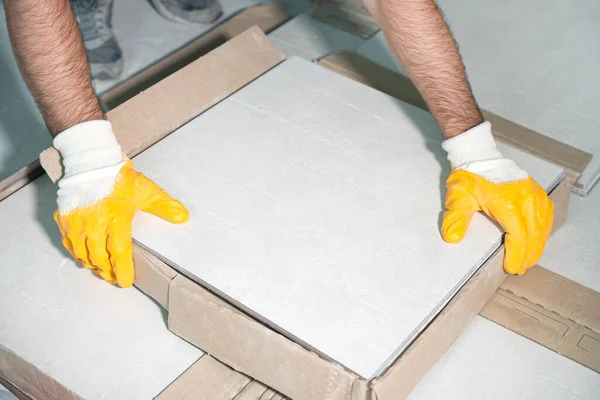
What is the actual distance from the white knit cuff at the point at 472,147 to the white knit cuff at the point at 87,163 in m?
0.76

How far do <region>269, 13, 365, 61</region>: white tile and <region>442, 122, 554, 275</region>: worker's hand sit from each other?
1047 millimetres

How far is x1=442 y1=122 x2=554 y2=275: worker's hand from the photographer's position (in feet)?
5.88

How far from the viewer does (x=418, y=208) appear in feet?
6.16

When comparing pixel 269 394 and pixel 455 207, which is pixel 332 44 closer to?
pixel 455 207

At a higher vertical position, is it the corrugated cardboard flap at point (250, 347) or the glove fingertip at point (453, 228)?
the glove fingertip at point (453, 228)

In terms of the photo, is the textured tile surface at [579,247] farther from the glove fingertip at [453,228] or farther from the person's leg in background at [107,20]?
the person's leg in background at [107,20]

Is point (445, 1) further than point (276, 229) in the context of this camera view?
Yes

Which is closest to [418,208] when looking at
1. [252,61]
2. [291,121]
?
[291,121]

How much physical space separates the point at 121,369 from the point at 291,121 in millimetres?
762

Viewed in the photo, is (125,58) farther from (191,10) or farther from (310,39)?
(310,39)

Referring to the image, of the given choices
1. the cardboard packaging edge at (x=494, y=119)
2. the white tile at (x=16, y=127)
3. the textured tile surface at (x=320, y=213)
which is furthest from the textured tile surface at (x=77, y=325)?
the cardboard packaging edge at (x=494, y=119)

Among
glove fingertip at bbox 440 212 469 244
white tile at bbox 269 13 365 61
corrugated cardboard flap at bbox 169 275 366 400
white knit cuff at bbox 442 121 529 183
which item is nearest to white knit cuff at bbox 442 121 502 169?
white knit cuff at bbox 442 121 529 183

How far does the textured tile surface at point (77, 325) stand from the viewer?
1720mm

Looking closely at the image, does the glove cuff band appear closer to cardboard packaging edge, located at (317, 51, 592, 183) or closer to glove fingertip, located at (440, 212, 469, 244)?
glove fingertip, located at (440, 212, 469, 244)
